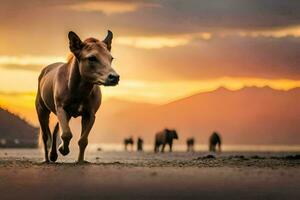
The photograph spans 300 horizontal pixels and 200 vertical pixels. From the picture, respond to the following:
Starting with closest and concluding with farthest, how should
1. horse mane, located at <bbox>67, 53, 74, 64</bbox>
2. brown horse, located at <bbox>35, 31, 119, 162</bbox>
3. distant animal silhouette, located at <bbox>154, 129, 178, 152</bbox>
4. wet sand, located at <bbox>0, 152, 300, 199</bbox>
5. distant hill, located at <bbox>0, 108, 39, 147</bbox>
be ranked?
wet sand, located at <bbox>0, 152, 300, 199</bbox>, brown horse, located at <bbox>35, 31, 119, 162</bbox>, horse mane, located at <bbox>67, 53, 74, 64</bbox>, distant animal silhouette, located at <bbox>154, 129, 178, 152</bbox>, distant hill, located at <bbox>0, 108, 39, 147</bbox>

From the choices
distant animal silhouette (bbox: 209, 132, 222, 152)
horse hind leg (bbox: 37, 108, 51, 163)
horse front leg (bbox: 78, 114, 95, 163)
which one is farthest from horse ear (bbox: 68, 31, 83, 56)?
distant animal silhouette (bbox: 209, 132, 222, 152)

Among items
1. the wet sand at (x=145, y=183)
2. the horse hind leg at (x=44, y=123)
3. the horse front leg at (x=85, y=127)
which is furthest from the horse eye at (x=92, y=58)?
the horse hind leg at (x=44, y=123)

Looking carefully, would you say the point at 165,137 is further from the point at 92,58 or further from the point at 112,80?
the point at 112,80

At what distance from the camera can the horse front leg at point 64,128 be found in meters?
16.8

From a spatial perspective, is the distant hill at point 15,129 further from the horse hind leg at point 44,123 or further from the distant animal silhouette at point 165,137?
the horse hind leg at point 44,123

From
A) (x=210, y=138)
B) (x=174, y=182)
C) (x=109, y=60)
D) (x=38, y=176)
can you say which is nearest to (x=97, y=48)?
(x=109, y=60)

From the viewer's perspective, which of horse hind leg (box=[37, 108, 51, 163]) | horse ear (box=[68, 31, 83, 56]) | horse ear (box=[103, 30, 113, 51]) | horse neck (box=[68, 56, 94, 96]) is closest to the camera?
horse ear (box=[68, 31, 83, 56])

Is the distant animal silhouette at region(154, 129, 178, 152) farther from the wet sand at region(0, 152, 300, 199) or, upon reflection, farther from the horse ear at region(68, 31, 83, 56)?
the wet sand at region(0, 152, 300, 199)

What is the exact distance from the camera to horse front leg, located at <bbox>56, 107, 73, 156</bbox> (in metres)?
16.8

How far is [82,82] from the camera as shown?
17.1 metres

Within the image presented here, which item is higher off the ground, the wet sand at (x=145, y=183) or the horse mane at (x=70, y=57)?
the horse mane at (x=70, y=57)

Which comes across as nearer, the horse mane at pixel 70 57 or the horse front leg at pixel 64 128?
the horse front leg at pixel 64 128

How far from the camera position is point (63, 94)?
1734 cm

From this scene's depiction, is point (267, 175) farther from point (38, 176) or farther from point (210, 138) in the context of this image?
point (210, 138)
